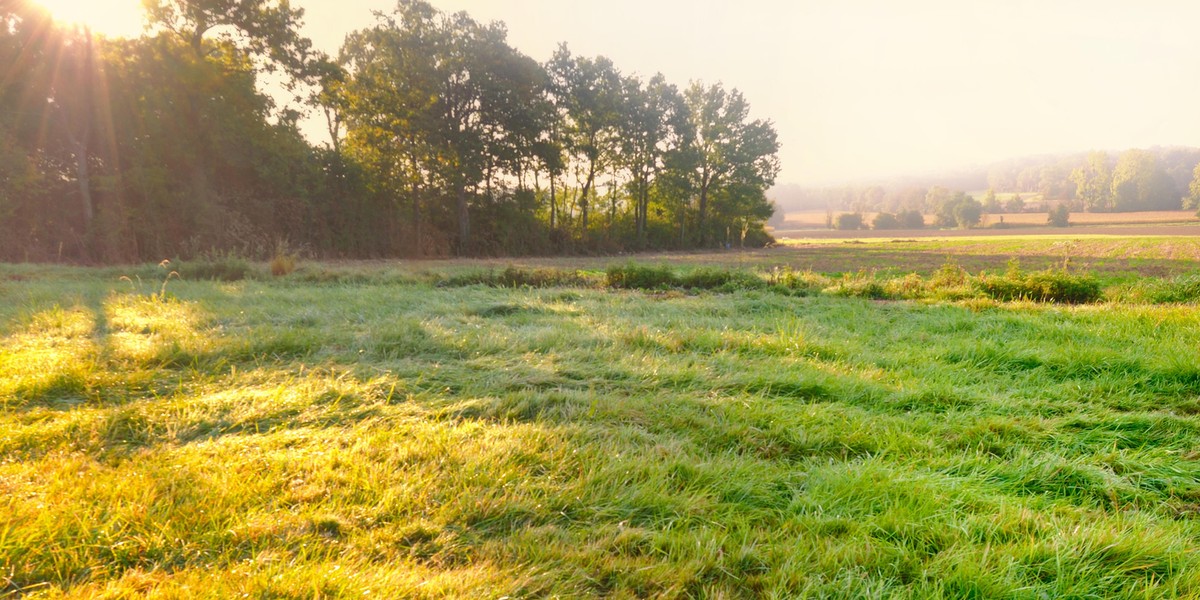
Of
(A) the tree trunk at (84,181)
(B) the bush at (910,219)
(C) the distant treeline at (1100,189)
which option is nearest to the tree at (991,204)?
(C) the distant treeline at (1100,189)

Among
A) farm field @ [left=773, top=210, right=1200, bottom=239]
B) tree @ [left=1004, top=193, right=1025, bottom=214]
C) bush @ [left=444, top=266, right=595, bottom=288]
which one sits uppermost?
tree @ [left=1004, top=193, right=1025, bottom=214]

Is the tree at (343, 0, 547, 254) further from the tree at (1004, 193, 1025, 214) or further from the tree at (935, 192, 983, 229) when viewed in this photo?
the tree at (1004, 193, 1025, 214)

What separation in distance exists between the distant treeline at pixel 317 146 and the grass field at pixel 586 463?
34.5 feet

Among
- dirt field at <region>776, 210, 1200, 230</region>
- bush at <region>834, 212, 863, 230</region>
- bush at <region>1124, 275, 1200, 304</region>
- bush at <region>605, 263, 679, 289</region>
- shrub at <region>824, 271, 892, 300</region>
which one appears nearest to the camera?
bush at <region>1124, 275, 1200, 304</region>

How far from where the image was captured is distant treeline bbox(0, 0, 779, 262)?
578 inches

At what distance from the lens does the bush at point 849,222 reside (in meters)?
79.7

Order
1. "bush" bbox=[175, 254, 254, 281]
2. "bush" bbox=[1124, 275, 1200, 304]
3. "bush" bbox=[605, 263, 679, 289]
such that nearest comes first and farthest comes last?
1. "bush" bbox=[1124, 275, 1200, 304]
2. "bush" bbox=[175, 254, 254, 281]
3. "bush" bbox=[605, 263, 679, 289]

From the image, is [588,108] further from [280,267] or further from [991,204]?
[991,204]

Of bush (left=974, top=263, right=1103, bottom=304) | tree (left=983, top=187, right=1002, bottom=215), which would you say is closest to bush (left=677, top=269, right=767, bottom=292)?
bush (left=974, top=263, right=1103, bottom=304)

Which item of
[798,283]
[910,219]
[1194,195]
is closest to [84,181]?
[798,283]

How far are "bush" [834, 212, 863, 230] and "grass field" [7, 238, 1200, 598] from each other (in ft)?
273

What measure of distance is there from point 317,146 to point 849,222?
259ft

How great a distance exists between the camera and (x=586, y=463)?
2.09m

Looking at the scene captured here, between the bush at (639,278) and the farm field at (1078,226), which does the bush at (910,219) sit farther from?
the bush at (639,278)
